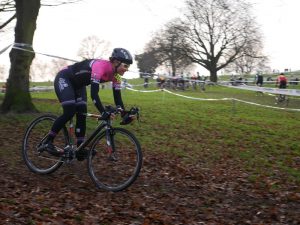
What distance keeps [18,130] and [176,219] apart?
6.47 meters

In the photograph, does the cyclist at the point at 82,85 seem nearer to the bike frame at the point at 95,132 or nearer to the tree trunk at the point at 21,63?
the bike frame at the point at 95,132

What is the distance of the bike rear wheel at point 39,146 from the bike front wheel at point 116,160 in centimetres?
77

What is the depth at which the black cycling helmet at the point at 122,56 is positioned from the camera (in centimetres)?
662

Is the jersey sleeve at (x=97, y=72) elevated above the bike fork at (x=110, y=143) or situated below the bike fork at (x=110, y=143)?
above

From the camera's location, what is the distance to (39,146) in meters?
7.41

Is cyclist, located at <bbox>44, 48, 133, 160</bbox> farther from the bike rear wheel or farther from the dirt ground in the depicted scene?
the dirt ground

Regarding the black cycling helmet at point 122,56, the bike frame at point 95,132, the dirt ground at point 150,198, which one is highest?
the black cycling helmet at point 122,56

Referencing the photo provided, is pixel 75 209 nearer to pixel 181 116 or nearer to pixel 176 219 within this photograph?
pixel 176 219

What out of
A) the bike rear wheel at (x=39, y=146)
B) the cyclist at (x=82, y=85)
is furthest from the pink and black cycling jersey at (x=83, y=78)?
the bike rear wheel at (x=39, y=146)

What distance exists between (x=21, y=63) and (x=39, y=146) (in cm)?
540

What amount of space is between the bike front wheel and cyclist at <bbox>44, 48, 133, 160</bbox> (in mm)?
292

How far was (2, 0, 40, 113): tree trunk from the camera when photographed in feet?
39.8

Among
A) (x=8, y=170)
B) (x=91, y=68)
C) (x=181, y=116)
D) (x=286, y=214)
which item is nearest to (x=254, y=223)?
(x=286, y=214)

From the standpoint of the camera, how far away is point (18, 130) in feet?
35.4
